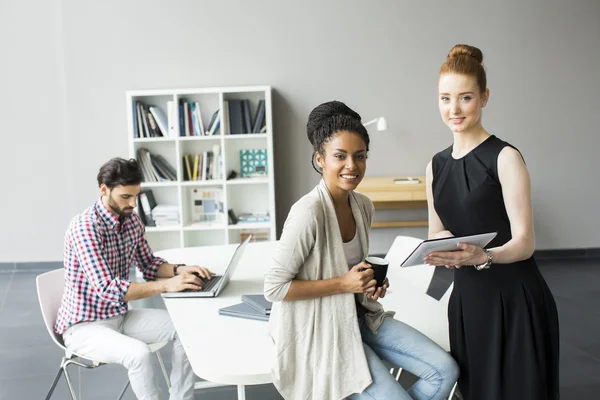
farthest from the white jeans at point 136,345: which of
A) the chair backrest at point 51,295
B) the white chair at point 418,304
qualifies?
the white chair at point 418,304

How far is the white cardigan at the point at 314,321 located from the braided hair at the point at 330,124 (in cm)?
21

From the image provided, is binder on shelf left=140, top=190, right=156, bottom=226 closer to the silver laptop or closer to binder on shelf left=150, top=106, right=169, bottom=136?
binder on shelf left=150, top=106, right=169, bottom=136

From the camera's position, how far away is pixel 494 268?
1.81 meters

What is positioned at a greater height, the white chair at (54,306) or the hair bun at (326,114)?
the hair bun at (326,114)

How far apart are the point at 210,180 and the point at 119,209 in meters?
2.96

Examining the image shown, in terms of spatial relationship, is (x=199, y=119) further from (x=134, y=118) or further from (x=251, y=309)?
(x=251, y=309)

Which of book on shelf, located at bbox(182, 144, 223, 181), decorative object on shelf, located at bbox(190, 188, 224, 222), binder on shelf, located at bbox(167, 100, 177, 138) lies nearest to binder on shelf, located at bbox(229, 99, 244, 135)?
book on shelf, located at bbox(182, 144, 223, 181)

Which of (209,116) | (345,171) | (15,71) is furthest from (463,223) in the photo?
(15,71)

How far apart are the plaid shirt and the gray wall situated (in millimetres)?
3427

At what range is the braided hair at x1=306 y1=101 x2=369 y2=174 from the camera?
178cm

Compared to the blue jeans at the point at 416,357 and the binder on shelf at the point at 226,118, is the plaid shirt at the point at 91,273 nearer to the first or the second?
the blue jeans at the point at 416,357

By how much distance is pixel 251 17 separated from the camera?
5.69 metres

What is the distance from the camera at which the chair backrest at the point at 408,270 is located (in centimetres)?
279

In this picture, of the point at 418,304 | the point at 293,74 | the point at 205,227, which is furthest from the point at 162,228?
the point at 418,304
